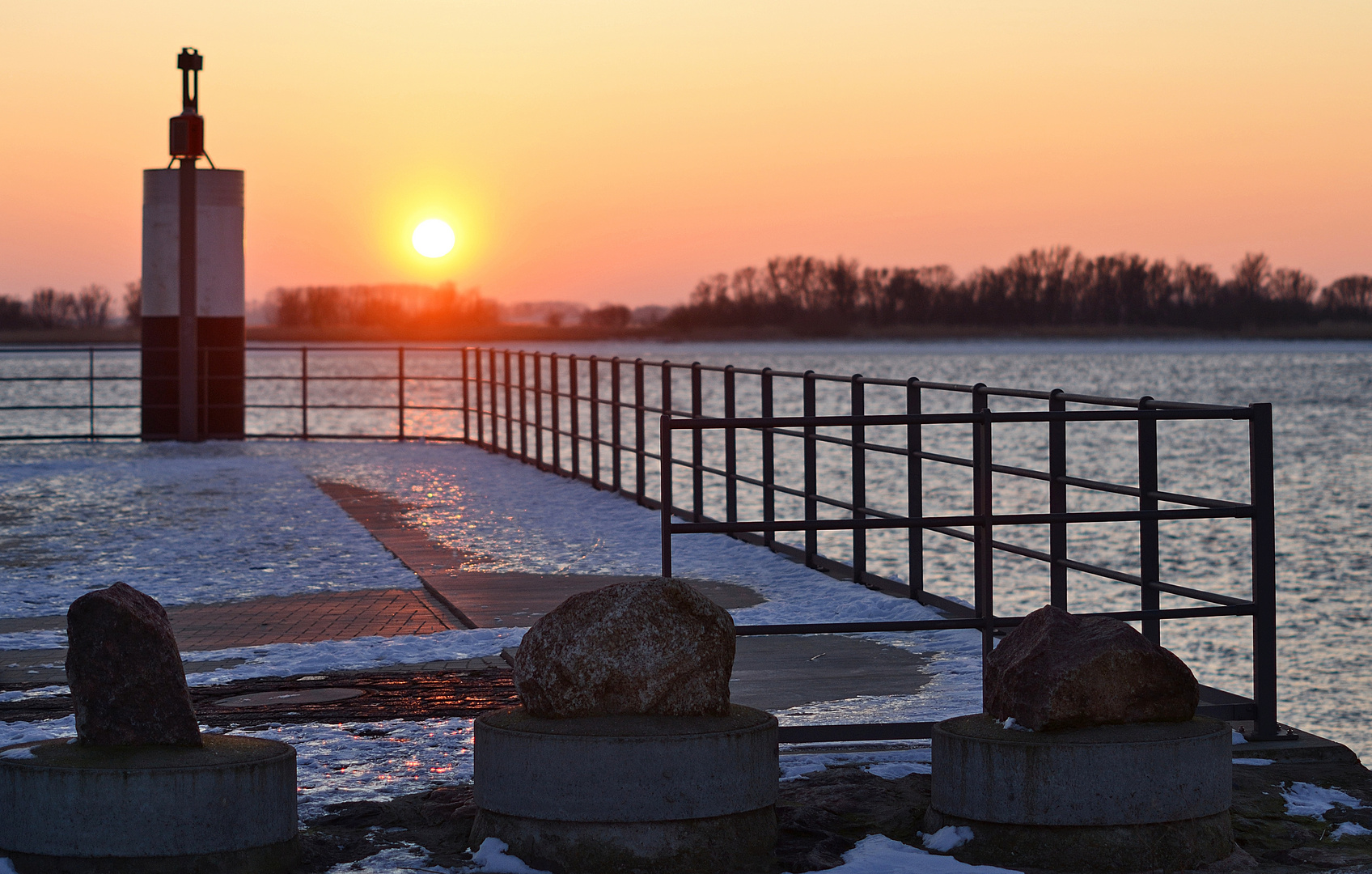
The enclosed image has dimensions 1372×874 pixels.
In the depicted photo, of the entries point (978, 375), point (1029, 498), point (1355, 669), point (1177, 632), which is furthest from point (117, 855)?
point (978, 375)

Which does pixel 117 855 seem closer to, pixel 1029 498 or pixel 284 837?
pixel 284 837

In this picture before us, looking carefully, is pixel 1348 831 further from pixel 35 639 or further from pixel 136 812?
pixel 35 639

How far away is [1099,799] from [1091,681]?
0.34 meters

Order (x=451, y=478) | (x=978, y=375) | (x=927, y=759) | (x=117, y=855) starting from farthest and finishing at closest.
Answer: (x=978, y=375) → (x=451, y=478) → (x=927, y=759) → (x=117, y=855)

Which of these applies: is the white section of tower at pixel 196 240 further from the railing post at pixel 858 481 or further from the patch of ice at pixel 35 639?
the patch of ice at pixel 35 639

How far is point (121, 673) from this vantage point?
4426 mm

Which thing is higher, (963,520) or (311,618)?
(963,520)

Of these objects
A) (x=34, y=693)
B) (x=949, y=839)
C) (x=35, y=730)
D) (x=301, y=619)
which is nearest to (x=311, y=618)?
(x=301, y=619)

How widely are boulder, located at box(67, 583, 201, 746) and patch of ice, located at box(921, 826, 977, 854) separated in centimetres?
220

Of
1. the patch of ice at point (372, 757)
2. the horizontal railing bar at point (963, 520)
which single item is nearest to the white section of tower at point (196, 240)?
the patch of ice at point (372, 757)

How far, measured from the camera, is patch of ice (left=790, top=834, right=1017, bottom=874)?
4477 millimetres

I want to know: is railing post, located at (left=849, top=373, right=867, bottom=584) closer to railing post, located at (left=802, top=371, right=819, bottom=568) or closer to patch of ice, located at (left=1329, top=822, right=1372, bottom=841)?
railing post, located at (left=802, top=371, right=819, bottom=568)

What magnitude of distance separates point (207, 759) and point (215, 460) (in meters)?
17.6

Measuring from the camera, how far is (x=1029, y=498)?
1460 inches
